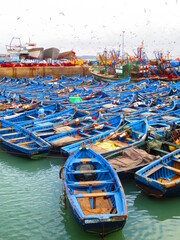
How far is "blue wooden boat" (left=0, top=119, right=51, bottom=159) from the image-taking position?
1271 cm

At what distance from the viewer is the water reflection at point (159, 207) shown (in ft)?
29.3

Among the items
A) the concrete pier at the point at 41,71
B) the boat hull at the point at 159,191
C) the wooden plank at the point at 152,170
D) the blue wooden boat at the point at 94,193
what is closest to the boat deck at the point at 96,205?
the blue wooden boat at the point at 94,193

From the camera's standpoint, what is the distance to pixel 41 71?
47469 mm

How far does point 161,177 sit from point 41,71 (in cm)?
4062

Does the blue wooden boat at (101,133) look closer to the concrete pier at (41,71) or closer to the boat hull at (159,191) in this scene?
the boat hull at (159,191)

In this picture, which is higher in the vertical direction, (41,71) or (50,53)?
(50,53)

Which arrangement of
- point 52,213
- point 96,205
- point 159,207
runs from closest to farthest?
point 96,205, point 52,213, point 159,207

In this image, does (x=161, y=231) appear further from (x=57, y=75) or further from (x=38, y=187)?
(x=57, y=75)

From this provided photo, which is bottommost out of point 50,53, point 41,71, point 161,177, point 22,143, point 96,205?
point 96,205

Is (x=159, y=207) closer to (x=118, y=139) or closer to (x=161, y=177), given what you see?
(x=161, y=177)

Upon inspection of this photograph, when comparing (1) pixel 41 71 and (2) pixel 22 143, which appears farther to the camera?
(1) pixel 41 71

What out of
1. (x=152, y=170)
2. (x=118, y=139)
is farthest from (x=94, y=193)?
(x=118, y=139)

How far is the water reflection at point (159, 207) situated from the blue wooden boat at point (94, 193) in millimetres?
1546

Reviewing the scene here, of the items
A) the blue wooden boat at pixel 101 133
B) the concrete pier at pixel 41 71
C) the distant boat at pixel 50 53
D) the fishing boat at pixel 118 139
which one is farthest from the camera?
the distant boat at pixel 50 53
